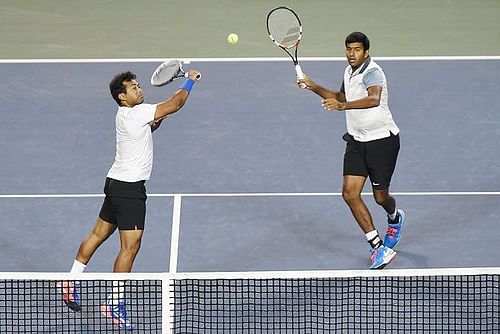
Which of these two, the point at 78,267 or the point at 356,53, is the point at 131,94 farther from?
the point at 356,53

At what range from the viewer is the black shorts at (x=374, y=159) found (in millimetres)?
10492

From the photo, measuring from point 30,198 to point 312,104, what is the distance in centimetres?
386

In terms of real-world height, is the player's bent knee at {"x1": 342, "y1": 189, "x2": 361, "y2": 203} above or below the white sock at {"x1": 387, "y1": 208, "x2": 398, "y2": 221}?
above

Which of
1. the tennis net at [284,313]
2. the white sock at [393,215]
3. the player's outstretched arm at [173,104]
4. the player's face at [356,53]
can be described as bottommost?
the tennis net at [284,313]

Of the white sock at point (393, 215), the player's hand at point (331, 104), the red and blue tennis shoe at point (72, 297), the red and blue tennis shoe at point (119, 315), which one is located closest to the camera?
the red and blue tennis shoe at point (119, 315)

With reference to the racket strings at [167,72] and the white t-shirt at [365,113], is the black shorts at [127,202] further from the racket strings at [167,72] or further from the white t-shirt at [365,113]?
the white t-shirt at [365,113]

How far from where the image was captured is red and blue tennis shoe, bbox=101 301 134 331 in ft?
29.7

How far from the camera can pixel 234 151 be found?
43.7ft

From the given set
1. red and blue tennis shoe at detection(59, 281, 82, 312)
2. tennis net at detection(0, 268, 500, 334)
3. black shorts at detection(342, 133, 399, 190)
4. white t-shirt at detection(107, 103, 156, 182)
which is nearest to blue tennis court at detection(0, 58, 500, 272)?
black shorts at detection(342, 133, 399, 190)

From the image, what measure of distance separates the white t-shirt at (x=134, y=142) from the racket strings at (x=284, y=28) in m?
1.76

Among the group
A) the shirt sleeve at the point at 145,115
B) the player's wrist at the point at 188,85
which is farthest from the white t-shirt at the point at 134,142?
the player's wrist at the point at 188,85

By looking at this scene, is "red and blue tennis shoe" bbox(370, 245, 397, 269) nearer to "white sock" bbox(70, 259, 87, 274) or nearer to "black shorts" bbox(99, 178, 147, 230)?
"black shorts" bbox(99, 178, 147, 230)

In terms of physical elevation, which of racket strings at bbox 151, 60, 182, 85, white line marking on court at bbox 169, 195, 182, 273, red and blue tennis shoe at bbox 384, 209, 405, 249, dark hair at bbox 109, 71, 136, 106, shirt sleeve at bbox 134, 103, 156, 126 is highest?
racket strings at bbox 151, 60, 182, 85

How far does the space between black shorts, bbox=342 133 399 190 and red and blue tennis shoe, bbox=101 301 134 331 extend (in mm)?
2464
